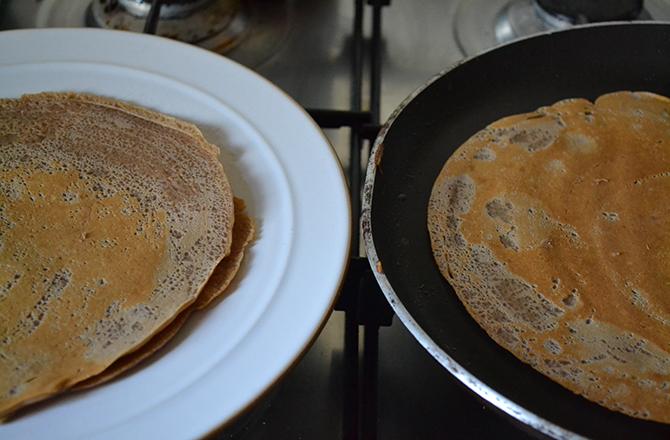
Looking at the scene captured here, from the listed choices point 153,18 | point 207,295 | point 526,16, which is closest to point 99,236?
point 207,295

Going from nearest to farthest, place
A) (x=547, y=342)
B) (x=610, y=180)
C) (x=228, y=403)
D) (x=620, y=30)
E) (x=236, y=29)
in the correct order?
(x=228, y=403) → (x=547, y=342) → (x=610, y=180) → (x=620, y=30) → (x=236, y=29)

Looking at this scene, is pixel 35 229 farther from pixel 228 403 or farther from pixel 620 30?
pixel 620 30

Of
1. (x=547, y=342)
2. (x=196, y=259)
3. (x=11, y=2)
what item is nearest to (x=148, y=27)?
(x=11, y=2)

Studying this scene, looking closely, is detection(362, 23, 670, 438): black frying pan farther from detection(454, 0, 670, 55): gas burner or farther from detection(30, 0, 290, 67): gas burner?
detection(30, 0, 290, 67): gas burner

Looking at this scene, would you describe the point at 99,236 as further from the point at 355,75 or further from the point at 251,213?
the point at 355,75

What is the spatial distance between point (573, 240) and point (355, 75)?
406mm

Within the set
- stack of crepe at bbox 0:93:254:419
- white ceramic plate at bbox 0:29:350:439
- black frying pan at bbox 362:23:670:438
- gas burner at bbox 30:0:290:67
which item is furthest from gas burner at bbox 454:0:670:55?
stack of crepe at bbox 0:93:254:419

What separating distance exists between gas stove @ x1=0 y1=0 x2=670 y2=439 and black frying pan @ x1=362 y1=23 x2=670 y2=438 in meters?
0.06

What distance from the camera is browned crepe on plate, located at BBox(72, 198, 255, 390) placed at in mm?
608

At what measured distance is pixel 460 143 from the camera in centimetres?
91

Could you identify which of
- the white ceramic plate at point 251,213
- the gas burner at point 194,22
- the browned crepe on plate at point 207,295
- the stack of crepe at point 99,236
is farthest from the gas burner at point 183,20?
the browned crepe on plate at point 207,295

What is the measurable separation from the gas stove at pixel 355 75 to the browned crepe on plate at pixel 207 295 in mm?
120

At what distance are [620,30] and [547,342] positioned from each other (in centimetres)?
50

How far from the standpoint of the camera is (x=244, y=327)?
2.13 feet
